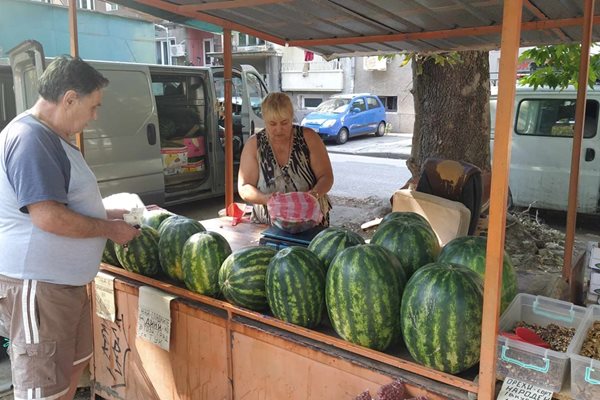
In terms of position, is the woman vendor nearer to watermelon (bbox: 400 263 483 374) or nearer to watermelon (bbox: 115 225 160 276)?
watermelon (bbox: 115 225 160 276)

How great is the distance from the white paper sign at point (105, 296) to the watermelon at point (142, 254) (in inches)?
7.5

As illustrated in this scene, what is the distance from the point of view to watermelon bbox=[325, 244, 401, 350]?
1778 mm

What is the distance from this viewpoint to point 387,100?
81.1 feet

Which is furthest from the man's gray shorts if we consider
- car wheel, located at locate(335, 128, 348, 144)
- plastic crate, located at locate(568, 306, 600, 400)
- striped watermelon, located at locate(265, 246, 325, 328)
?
car wheel, located at locate(335, 128, 348, 144)

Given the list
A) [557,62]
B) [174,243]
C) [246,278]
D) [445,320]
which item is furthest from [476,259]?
[557,62]

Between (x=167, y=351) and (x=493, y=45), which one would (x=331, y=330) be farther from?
(x=493, y=45)

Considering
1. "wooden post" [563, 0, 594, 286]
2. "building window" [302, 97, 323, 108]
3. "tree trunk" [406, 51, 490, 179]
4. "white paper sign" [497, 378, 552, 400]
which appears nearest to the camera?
"white paper sign" [497, 378, 552, 400]

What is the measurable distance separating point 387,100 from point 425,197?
71.7 feet

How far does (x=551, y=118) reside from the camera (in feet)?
25.5

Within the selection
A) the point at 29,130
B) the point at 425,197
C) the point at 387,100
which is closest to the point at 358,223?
the point at 425,197

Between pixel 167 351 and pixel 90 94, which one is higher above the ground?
pixel 90 94

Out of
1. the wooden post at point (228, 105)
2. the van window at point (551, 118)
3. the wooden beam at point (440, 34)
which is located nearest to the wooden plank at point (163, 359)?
the wooden post at point (228, 105)

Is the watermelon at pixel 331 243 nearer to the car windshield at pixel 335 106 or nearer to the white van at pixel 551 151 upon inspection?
the white van at pixel 551 151

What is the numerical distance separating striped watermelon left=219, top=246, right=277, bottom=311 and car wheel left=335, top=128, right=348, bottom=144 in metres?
17.6
